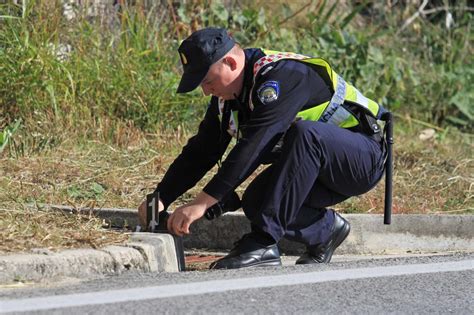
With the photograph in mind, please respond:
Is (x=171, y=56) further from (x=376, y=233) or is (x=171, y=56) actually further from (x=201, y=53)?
(x=201, y=53)

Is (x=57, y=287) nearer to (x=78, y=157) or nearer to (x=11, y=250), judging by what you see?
(x=11, y=250)

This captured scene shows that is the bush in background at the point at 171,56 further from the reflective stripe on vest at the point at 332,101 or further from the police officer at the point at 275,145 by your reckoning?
the reflective stripe on vest at the point at 332,101

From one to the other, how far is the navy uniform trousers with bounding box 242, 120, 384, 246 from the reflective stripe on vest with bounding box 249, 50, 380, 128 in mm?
93

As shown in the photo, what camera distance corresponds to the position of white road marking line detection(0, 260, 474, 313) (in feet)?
12.3

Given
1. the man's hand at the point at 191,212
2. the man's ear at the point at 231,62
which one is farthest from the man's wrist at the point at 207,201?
the man's ear at the point at 231,62

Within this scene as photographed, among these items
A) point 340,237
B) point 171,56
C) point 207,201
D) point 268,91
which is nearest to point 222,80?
point 268,91

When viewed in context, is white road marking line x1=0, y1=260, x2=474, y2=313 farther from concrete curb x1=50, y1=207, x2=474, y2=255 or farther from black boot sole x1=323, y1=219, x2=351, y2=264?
concrete curb x1=50, y1=207, x2=474, y2=255

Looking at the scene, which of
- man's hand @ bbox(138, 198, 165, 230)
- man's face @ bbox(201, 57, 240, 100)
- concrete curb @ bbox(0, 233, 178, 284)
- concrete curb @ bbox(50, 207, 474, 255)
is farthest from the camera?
concrete curb @ bbox(50, 207, 474, 255)

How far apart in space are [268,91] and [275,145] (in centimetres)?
27

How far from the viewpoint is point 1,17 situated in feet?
23.6

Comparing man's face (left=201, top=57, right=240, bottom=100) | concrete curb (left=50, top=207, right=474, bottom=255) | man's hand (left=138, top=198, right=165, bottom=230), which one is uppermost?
man's face (left=201, top=57, right=240, bottom=100)

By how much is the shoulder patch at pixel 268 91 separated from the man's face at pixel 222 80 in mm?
150

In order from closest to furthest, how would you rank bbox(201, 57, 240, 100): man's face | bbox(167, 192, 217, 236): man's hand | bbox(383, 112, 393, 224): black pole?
1. bbox(167, 192, 217, 236): man's hand
2. bbox(201, 57, 240, 100): man's face
3. bbox(383, 112, 393, 224): black pole

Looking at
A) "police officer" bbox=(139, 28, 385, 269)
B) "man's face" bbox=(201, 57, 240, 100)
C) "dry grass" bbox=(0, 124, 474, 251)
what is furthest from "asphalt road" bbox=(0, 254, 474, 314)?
"man's face" bbox=(201, 57, 240, 100)
